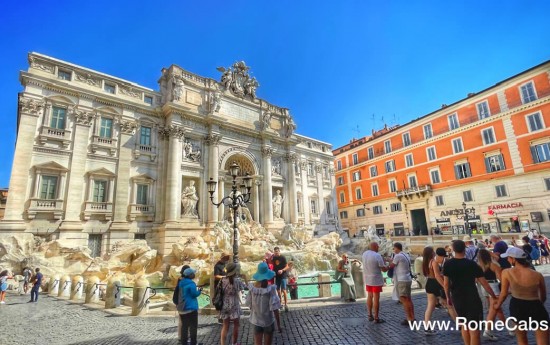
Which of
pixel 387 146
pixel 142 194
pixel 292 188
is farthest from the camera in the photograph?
pixel 387 146

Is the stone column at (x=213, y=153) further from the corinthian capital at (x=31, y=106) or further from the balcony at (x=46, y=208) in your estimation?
the corinthian capital at (x=31, y=106)

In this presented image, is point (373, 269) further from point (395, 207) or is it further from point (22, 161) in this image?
point (395, 207)

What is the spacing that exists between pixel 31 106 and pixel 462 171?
35.0 m

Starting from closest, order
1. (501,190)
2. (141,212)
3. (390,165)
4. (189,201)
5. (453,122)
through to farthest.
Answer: (141,212) → (189,201) → (501,190) → (453,122) → (390,165)

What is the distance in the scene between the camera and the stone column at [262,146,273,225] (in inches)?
949

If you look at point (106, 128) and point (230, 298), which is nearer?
point (230, 298)

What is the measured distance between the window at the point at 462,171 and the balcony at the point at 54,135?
33.1 m

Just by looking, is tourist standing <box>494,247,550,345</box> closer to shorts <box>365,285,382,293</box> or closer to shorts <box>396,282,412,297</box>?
shorts <box>396,282,412,297</box>

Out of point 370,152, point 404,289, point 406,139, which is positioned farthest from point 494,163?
point 404,289

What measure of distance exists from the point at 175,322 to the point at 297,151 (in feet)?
83.0

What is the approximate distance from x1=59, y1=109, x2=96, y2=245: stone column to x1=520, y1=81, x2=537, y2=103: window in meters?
34.0

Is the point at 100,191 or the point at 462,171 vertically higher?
the point at 462,171

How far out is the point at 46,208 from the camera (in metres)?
15.0

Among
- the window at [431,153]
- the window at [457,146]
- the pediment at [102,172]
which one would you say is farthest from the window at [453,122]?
the pediment at [102,172]
